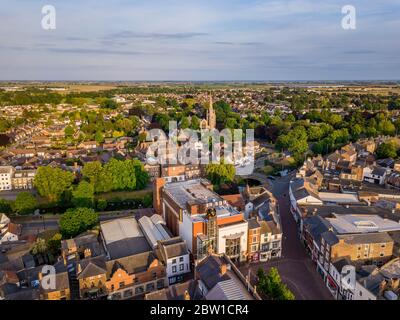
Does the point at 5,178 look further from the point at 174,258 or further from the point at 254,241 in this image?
the point at 254,241

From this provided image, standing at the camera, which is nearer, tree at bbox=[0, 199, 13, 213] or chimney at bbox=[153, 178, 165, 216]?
chimney at bbox=[153, 178, 165, 216]

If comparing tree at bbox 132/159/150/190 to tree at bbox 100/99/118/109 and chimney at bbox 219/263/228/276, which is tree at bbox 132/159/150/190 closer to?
chimney at bbox 219/263/228/276

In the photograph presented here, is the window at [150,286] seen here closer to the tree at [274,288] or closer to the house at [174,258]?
the house at [174,258]

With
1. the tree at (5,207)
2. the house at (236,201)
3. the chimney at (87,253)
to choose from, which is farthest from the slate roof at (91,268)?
the tree at (5,207)

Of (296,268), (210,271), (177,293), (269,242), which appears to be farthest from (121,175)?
(177,293)

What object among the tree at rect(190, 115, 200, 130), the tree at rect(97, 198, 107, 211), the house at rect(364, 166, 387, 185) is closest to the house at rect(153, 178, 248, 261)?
the tree at rect(97, 198, 107, 211)
